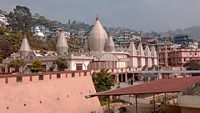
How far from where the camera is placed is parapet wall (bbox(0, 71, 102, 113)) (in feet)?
57.8

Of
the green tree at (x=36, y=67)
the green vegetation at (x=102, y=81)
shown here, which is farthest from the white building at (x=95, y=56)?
the green vegetation at (x=102, y=81)

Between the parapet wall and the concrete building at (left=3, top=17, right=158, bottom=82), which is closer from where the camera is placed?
the parapet wall

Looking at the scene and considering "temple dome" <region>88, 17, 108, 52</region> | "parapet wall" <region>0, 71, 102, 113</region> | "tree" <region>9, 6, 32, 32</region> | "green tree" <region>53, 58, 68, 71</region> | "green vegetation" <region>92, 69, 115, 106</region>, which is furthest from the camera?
"tree" <region>9, 6, 32, 32</region>

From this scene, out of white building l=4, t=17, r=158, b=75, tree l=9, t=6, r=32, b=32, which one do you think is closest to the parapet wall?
white building l=4, t=17, r=158, b=75

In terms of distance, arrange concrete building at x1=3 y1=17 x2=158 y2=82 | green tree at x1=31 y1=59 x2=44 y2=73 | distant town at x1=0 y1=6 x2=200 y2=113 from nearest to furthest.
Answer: distant town at x1=0 y1=6 x2=200 y2=113
green tree at x1=31 y1=59 x2=44 y2=73
concrete building at x1=3 y1=17 x2=158 y2=82

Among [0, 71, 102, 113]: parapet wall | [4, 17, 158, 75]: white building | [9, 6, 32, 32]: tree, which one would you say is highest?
[9, 6, 32, 32]: tree

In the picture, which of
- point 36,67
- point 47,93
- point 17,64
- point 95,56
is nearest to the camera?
point 47,93

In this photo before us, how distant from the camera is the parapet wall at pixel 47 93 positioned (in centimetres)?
1761

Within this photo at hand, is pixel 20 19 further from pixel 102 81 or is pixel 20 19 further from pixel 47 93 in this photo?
pixel 47 93

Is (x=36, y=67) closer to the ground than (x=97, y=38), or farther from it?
closer to the ground

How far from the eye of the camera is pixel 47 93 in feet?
67.6

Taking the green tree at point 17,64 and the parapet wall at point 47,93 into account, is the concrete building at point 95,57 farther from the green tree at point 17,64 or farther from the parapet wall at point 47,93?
the parapet wall at point 47,93

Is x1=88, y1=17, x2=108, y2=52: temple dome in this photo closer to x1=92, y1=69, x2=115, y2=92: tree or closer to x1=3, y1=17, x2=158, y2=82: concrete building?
x1=3, y1=17, x2=158, y2=82: concrete building

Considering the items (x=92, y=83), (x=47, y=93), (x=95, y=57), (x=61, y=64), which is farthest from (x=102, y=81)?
(x=95, y=57)
